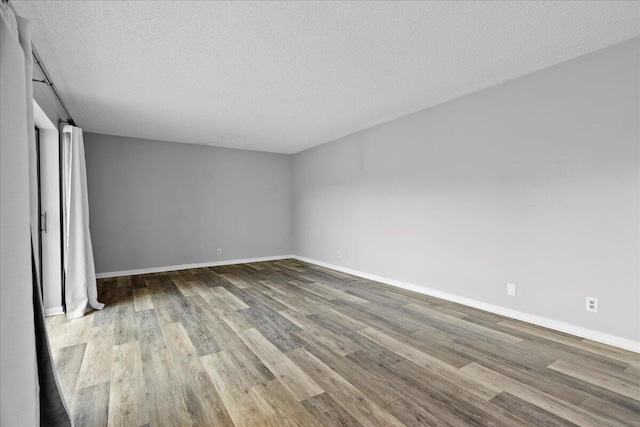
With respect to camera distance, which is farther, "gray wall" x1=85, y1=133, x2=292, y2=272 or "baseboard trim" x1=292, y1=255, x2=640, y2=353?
"gray wall" x1=85, y1=133, x2=292, y2=272

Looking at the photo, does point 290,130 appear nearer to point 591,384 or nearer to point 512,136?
point 512,136

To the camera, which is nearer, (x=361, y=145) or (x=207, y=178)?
(x=361, y=145)

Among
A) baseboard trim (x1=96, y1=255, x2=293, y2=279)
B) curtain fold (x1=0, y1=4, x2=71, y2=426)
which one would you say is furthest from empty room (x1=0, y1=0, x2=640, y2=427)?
baseboard trim (x1=96, y1=255, x2=293, y2=279)

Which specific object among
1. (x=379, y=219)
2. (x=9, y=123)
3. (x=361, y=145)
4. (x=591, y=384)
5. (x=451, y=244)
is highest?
(x=361, y=145)

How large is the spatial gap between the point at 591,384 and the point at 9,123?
3.56 m

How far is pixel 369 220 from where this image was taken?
5086 mm

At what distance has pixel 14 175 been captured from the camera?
4.15 ft

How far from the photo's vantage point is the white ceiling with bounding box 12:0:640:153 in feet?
6.82

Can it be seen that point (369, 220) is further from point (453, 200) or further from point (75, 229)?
point (75, 229)

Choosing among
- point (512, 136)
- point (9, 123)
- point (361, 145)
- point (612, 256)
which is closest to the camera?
point (9, 123)

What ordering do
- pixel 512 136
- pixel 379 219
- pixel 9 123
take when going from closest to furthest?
pixel 9 123, pixel 512 136, pixel 379 219

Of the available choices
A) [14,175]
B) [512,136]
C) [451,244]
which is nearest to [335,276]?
[451,244]

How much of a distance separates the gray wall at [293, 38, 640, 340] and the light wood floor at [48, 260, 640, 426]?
470mm

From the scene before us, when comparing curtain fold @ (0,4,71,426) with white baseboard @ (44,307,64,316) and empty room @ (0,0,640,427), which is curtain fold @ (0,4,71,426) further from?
white baseboard @ (44,307,64,316)
